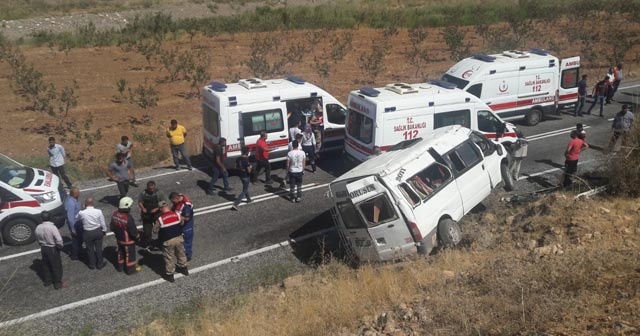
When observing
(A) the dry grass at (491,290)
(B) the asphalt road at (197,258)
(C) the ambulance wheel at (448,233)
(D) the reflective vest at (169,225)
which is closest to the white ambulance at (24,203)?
(B) the asphalt road at (197,258)

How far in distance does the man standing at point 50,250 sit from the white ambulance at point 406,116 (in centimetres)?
751

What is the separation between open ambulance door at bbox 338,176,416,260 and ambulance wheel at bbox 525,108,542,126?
10.6 m

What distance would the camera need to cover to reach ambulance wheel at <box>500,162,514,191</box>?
13680 millimetres

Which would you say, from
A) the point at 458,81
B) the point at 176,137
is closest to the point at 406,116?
the point at 458,81

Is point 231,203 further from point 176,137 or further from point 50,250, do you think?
point 50,250

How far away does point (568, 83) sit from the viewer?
66.0ft

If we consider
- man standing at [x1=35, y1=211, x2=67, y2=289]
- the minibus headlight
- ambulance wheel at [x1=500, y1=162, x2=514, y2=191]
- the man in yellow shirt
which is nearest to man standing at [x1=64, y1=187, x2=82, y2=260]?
man standing at [x1=35, y1=211, x2=67, y2=289]

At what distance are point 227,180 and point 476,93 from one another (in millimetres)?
8563

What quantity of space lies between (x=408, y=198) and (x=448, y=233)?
4.03ft

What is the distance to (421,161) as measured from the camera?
454 inches

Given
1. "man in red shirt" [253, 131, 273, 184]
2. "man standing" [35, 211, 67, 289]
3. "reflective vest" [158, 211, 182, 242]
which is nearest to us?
"man standing" [35, 211, 67, 289]

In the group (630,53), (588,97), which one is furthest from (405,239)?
(630,53)

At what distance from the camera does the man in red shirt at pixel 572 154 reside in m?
13.8

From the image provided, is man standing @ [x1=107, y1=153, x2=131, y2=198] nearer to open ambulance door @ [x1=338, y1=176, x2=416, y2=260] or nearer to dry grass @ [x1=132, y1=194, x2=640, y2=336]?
dry grass @ [x1=132, y1=194, x2=640, y2=336]
